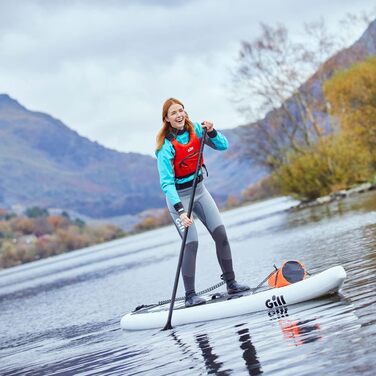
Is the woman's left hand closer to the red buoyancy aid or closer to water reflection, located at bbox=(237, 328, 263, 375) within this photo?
the red buoyancy aid

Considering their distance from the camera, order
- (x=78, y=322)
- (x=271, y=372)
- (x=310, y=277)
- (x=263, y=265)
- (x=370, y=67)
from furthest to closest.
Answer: (x=370, y=67) → (x=263, y=265) → (x=78, y=322) → (x=310, y=277) → (x=271, y=372)

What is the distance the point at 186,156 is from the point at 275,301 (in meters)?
2.46

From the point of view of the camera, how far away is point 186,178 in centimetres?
1184

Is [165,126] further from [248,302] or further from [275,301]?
[275,301]

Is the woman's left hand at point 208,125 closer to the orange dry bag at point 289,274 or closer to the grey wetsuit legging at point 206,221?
the grey wetsuit legging at point 206,221

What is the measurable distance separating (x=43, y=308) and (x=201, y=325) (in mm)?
14413

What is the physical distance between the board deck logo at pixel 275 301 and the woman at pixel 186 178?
98 centimetres

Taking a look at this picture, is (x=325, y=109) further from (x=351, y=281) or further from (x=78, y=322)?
(x=351, y=281)

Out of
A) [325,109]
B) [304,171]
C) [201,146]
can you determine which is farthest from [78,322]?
[325,109]

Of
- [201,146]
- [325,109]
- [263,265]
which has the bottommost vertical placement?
[263,265]

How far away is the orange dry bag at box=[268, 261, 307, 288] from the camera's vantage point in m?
10.9

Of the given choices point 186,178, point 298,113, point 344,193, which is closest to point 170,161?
point 186,178

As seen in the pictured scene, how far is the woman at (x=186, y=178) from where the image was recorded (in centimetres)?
1155

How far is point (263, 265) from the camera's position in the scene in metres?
18.9
